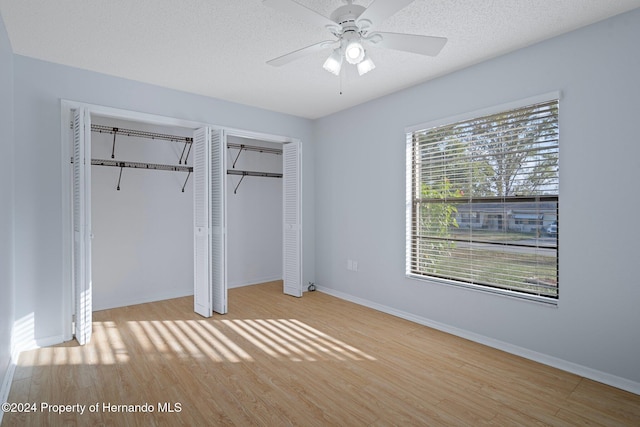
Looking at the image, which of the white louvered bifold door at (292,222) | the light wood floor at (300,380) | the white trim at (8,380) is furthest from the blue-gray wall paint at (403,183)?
the white louvered bifold door at (292,222)

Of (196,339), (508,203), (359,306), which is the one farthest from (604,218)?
(196,339)

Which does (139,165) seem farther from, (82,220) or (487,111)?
(487,111)

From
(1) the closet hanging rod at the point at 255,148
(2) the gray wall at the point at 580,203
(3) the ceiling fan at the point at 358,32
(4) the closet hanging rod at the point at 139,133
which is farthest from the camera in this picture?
(1) the closet hanging rod at the point at 255,148

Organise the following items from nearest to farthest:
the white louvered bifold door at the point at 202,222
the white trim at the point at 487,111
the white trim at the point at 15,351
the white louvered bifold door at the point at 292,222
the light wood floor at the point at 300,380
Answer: the light wood floor at the point at 300,380
the white trim at the point at 15,351
the white trim at the point at 487,111
the white louvered bifold door at the point at 202,222
the white louvered bifold door at the point at 292,222

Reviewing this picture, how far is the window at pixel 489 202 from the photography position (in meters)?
2.74

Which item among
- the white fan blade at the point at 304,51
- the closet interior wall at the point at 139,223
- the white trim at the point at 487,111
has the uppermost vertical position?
the white fan blade at the point at 304,51

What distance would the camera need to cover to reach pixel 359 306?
4.29 metres

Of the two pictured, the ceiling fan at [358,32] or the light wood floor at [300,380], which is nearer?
the ceiling fan at [358,32]

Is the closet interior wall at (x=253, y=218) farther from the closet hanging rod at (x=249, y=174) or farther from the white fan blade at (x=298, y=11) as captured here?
the white fan blade at (x=298, y=11)

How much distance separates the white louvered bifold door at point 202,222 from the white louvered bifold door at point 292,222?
4.05 feet

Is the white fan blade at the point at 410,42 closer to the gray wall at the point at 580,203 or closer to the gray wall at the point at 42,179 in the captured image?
the gray wall at the point at 580,203

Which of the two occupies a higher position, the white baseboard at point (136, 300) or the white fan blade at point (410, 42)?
the white fan blade at point (410, 42)

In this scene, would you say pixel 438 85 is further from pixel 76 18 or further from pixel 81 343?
pixel 81 343

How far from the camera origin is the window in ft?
8.98
